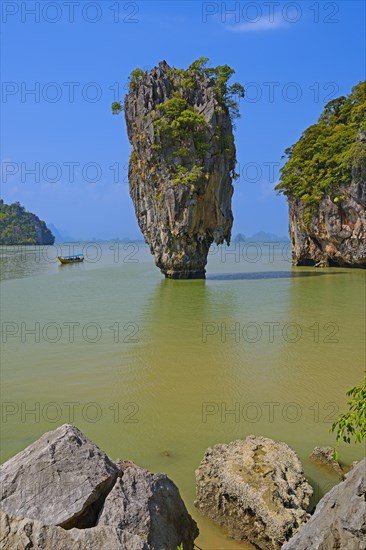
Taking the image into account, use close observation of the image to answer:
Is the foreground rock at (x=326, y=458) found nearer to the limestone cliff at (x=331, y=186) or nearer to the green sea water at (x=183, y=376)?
the green sea water at (x=183, y=376)

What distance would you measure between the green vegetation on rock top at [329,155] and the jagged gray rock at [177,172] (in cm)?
872

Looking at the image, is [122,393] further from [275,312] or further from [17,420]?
[275,312]

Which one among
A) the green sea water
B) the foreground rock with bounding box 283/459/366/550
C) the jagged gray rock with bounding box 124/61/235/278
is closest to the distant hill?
the jagged gray rock with bounding box 124/61/235/278

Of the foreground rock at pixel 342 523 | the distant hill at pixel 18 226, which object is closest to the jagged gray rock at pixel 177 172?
the foreground rock at pixel 342 523

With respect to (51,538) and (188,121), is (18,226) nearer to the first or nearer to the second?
(188,121)

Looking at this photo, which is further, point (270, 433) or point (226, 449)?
point (270, 433)

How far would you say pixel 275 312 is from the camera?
701 inches

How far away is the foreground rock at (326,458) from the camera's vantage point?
18.3ft

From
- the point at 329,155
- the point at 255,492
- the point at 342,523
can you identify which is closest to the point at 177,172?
the point at 329,155

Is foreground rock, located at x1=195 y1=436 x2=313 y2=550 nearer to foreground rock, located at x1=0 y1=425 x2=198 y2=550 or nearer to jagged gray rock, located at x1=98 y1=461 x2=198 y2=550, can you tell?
jagged gray rock, located at x1=98 y1=461 x2=198 y2=550

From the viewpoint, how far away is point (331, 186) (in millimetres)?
34969

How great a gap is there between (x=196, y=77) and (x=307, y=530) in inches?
1277

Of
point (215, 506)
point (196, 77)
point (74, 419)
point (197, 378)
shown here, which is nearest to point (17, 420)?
point (74, 419)

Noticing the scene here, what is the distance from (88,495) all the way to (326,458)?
145 inches
